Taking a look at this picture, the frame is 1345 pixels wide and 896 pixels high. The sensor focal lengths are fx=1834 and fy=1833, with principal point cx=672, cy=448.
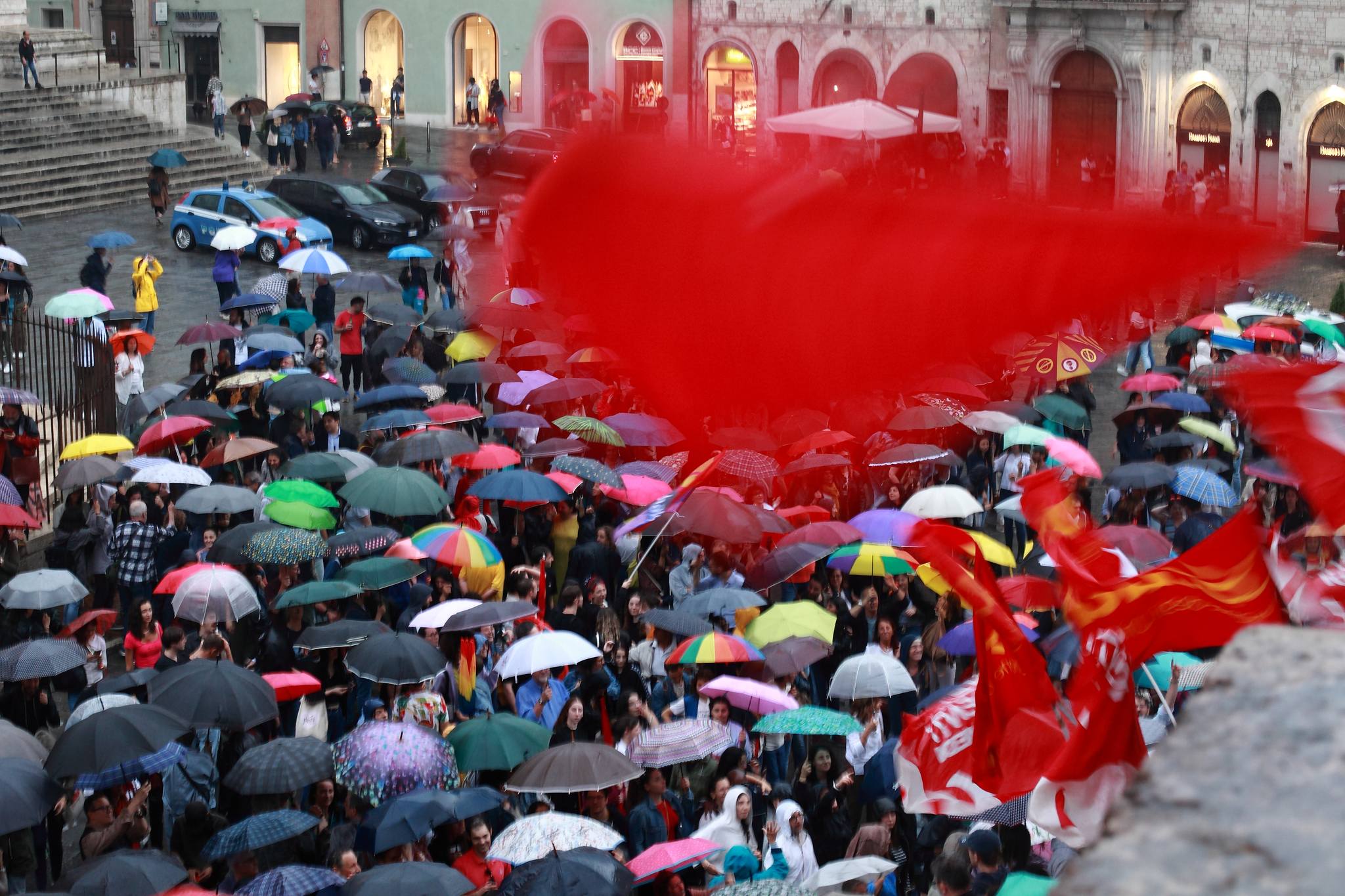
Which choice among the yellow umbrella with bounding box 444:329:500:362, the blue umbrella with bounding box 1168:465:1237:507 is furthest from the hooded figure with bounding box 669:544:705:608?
the yellow umbrella with bounding box 444:329:500:362

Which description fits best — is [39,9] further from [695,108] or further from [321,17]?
[695,108]

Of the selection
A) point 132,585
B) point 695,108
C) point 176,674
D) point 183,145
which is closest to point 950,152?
point 695,108

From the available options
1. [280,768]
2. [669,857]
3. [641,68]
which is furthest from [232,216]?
[669,857]

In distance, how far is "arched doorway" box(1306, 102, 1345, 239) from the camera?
32.5 metres

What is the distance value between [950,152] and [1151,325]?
1936 centimetres

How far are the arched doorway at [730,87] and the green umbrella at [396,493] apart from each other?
30.1 metres

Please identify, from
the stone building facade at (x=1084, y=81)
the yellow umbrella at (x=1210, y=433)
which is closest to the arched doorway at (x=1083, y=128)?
the stone building facade at (x=1084, y=81)

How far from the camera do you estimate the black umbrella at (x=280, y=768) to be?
9117mm

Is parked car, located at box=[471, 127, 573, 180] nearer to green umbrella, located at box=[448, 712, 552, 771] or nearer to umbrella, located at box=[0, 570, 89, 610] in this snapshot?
umbrella, located at box=[0, 570, 89, 610]

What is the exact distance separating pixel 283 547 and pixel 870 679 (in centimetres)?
434

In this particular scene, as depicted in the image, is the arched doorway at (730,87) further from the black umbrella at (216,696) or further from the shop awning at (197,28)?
the black umbrella at (216,696)

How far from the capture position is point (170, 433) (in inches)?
603

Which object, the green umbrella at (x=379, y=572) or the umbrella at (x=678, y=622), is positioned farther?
the green umbrella at (x=379, y=572)

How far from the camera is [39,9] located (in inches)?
2005
